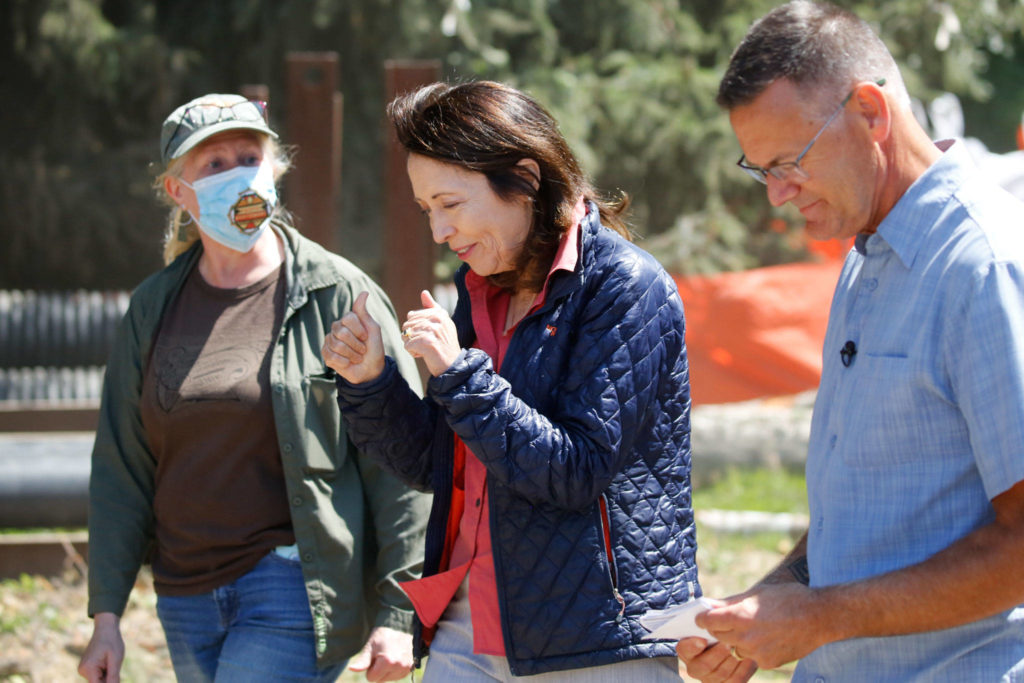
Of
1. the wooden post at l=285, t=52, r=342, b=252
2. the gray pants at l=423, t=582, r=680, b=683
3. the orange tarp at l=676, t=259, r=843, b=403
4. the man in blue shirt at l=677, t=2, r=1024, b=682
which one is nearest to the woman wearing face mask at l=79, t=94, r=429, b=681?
the gray pants at l=423, t=582, r=680, b=683

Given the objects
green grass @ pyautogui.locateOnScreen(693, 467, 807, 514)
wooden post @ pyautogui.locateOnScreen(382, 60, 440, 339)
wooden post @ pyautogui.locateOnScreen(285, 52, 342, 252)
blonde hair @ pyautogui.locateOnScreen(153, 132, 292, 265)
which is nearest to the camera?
blonde hair @ pyautogui.locateOnScreen(153, 132, 292, 265)

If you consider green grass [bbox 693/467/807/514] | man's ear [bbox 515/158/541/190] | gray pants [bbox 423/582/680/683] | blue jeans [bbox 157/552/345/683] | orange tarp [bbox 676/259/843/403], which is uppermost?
man's ear [bbox 515/158/541/190]

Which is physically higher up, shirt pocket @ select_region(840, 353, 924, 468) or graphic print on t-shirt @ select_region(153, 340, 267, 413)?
shirt pocket @ select_region(840, 353, 924, 468)

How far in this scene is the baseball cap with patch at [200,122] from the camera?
9.77ft

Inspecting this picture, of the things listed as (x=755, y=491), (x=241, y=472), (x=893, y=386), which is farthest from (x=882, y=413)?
(x=755, y=491)

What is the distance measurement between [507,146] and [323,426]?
1006 mm

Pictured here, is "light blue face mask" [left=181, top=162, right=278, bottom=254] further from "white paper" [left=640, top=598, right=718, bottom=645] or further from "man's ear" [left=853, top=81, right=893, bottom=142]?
"man's ear" [left=853, top=81, right=893, bottom=142]

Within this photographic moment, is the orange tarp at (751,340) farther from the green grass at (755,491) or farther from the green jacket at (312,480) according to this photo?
the green jacket at (312,480)

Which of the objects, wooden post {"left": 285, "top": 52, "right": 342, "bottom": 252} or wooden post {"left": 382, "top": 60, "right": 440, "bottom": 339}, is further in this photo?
wooden post {"left": 382, "top": 60, "right": 440, "bottom": 339}

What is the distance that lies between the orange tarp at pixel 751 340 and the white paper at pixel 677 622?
21.0 ft

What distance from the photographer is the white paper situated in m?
1.88

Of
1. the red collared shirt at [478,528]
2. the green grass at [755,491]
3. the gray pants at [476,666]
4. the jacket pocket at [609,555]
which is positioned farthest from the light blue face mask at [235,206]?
the green grass at [755,491]

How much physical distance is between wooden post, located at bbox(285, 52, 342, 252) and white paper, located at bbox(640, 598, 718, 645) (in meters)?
3.48

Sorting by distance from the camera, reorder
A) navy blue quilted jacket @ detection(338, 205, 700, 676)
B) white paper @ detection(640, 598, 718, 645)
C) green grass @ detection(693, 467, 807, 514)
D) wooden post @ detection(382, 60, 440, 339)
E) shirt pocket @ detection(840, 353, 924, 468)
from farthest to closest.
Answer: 1. green grass @ detection(693, 467, 807, 514)
2. wooden post @ detection(382, 60, 440, 339)
3. navy blue quilted jacket @ detection(338, 205, 700, 676)
4. white paper @ detection(640, 598, 718, 645)
5. shirt pocket @ detection(840, 353, 924, 468)
